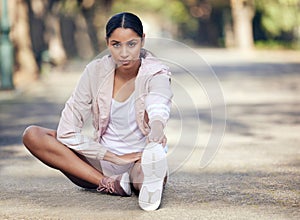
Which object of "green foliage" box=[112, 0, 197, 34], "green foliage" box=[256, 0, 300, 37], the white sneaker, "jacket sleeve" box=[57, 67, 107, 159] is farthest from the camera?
"green foliage" box=[112, 0, 197, 34]

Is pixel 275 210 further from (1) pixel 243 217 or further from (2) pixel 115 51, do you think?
(2) pixel 115 51

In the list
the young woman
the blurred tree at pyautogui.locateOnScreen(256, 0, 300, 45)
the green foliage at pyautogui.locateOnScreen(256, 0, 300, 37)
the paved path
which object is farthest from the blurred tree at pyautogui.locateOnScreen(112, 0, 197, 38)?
the young woman

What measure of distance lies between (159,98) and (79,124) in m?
0.65

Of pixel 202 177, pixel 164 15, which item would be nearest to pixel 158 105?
pixel 202 177

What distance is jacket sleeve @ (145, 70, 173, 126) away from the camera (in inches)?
194

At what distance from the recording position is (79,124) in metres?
5.34

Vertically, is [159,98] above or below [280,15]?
above

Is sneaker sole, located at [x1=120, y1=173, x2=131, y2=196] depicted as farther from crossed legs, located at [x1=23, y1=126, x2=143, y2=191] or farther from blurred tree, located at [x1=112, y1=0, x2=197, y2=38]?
blurred tree, located at [x1=112, y1=0, x2=197, y2=38]

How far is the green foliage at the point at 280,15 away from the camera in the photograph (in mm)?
44188

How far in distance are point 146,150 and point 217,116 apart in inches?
239

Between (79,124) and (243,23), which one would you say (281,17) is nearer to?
(243,23)

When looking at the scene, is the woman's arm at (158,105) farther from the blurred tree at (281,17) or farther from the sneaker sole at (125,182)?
the blurred tree at (281,17)

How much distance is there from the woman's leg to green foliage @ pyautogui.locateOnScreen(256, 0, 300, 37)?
128ft

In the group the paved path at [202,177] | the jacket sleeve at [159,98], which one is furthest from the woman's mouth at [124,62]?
the paved path at [202,177]
